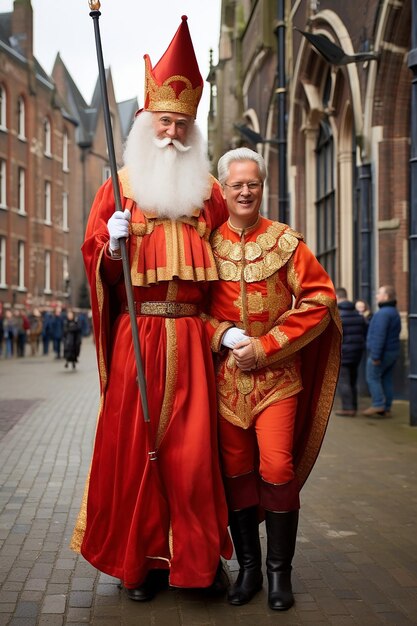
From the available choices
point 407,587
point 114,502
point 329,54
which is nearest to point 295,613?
point 407,587

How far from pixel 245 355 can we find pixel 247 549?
93cm

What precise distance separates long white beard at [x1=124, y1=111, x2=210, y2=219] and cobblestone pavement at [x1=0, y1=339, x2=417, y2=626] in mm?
1835

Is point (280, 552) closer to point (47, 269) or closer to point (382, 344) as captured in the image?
point (382, 344)

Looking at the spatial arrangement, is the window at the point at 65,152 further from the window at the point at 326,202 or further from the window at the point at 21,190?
the window at the point at 326,202

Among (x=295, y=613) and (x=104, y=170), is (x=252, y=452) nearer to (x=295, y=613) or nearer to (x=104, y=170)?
(x=295, y=613)

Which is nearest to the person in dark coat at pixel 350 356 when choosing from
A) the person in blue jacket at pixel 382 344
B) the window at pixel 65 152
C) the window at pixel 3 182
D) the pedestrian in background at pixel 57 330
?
the person in blue jacket at pixel 382 344

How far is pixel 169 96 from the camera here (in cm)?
389

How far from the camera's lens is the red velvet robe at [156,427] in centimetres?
370

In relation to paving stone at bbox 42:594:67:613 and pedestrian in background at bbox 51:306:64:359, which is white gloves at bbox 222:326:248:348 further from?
pedestrian in background at bbox 51:306:64:359

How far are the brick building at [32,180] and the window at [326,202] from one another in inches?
588

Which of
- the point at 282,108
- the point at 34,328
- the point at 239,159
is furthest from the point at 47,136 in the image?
the point at 239,159

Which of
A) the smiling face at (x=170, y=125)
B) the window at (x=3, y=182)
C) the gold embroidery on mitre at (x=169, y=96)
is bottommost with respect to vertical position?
the smiling face at (x=170, y=125)

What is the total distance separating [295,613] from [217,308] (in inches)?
56.6

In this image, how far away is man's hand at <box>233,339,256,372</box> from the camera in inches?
147
